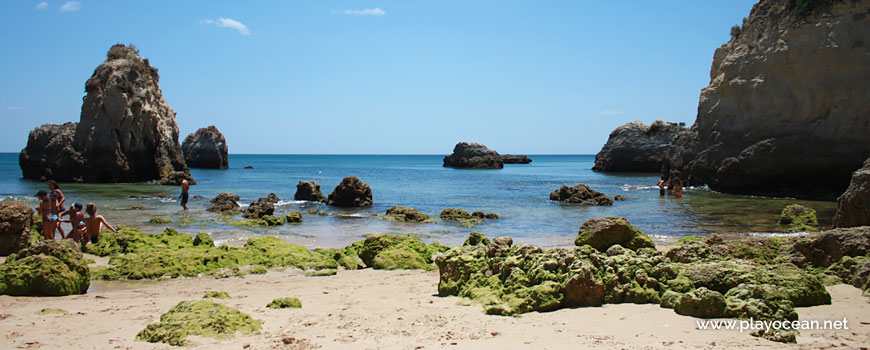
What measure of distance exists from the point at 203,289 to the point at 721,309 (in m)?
6.91

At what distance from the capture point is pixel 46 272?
7328 millimetres

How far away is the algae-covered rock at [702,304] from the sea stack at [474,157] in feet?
245

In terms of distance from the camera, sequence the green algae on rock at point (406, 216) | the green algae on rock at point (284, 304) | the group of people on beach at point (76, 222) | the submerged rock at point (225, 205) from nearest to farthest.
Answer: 1. the green algae on rock at point (284, 304)
2. the group of people on beach at point (76, 222)
3. the green algae on rock at point (406, 216)
4. the submerged rock at point (225, 205)

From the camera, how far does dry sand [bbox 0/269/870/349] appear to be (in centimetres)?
495

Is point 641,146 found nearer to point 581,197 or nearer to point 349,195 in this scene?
point 581,197

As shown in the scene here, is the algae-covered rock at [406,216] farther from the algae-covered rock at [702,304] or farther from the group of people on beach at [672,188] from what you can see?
the group of people on beach at [672,188]

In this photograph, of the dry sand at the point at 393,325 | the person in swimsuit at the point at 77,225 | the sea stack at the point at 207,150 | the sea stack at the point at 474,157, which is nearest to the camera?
the dry sand at the point at 393,325

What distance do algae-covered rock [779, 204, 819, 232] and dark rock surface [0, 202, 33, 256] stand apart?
18.7 m

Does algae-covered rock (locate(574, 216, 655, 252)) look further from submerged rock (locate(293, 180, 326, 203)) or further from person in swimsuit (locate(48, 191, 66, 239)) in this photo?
submerged rock (locate(293, 180, 326, 203))

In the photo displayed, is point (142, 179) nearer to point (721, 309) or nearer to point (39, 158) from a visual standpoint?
point (39, 158)

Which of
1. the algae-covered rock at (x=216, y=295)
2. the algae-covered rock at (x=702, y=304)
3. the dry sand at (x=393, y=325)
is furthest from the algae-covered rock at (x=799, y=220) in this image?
the algae-covered rock at (x=216, y=295)

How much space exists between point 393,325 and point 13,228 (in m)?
8.62

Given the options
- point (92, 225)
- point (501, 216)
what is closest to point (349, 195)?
point (501, 216)

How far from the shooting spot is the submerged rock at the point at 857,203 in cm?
1104
